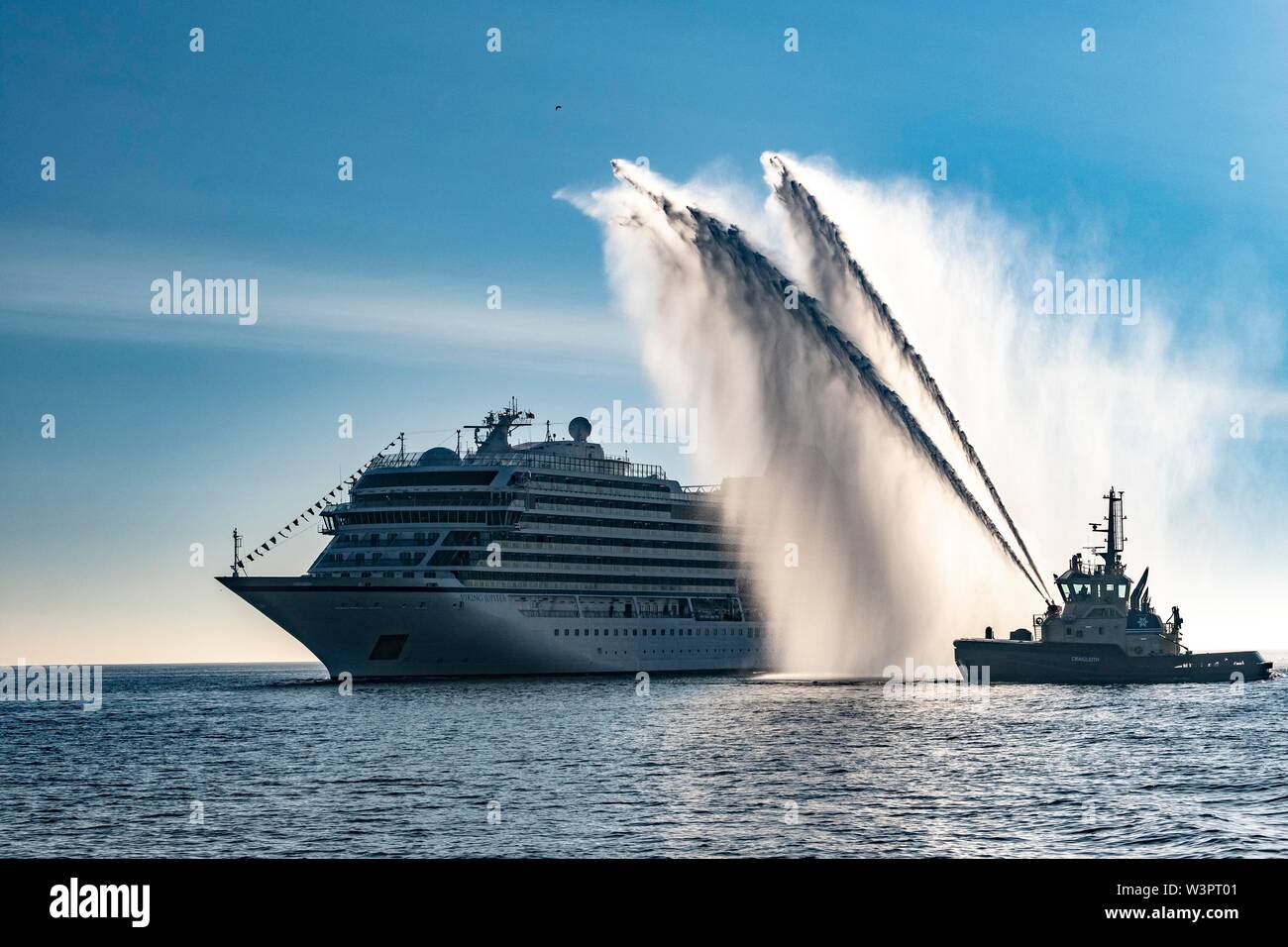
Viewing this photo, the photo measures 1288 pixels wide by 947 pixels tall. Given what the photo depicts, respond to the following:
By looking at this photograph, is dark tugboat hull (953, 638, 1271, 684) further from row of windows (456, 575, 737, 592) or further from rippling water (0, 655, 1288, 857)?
row of windows (456, 575, 737, 592)

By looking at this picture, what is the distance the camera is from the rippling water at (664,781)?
33656 millimetres

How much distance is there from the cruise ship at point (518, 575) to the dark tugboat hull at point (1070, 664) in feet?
94.9

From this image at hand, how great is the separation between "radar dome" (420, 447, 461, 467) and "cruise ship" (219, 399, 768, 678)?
0.11 m

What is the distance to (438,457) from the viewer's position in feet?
366

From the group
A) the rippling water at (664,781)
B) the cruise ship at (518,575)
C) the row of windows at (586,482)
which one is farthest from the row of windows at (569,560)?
the rippling water at (664,781)

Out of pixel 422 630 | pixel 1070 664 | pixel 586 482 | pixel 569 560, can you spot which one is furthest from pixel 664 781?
pixel 586 482

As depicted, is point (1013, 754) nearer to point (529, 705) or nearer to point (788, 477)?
point (529, 705)

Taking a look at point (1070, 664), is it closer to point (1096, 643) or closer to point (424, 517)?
point (1096, 643)

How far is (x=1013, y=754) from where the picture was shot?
50.9m

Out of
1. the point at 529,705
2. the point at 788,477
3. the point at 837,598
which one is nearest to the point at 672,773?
the point at 529,705

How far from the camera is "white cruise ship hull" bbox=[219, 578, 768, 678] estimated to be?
325ft

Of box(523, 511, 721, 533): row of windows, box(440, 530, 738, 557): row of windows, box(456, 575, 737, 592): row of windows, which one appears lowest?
box(456, 575, 737, 592): row of windows

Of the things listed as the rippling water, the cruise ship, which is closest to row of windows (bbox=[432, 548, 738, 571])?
the cruise ship
